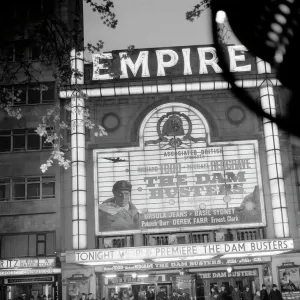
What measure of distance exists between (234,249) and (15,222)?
1357 centimetres

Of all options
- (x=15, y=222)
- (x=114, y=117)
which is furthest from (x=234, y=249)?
(x=15, y=222)

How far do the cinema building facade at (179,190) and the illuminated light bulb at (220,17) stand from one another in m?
26.3

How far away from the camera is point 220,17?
7.46 ft

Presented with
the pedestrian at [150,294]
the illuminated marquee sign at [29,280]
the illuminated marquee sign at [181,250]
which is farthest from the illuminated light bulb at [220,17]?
the illuminated marquee sign at [29,280]

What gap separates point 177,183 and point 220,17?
91.9 ft

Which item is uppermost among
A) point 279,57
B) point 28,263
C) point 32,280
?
point 28,263

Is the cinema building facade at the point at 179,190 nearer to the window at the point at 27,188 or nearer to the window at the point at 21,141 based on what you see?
the window at the point at 27,188

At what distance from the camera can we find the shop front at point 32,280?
93.7 feet

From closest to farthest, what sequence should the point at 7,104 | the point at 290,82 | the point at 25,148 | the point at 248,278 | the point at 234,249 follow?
1. the point at 290,82
2. the point at 7,104
3. the point at 234,249
4. the point at 248,278
5. the point at 25,148

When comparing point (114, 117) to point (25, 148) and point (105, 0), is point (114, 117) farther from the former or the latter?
point (105, 0)

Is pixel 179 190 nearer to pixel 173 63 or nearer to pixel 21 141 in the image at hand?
pixel 173 63

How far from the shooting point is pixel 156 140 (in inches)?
1221

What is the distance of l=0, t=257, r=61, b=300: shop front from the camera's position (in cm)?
2856

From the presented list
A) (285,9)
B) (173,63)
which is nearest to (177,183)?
(173,63)
